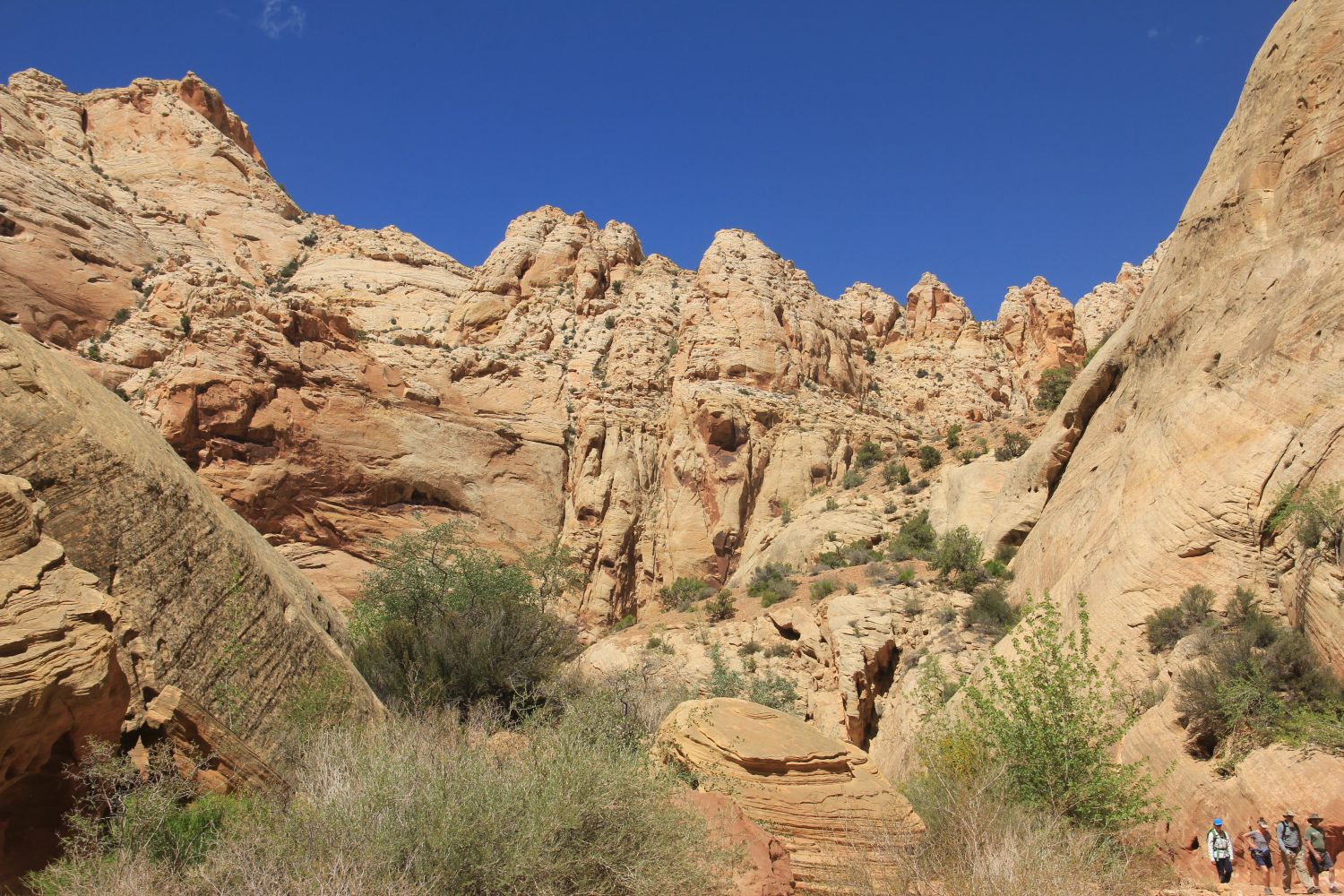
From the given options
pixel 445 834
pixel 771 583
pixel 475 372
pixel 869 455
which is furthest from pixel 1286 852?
pixel 475 372

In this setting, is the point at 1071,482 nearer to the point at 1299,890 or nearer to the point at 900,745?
the point at 900,745

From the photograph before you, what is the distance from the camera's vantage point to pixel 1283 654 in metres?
9.92

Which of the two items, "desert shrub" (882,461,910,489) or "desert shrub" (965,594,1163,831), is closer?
"desert shrub" (965,594,1163,831)

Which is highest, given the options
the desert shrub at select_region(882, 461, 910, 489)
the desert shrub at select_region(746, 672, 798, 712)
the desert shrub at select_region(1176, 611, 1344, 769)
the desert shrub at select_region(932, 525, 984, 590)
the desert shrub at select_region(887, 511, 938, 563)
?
the desert shrub at select_region(882, 461, 910, 489)

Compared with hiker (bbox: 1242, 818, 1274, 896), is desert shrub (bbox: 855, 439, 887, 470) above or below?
above

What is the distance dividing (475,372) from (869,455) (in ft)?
59.0

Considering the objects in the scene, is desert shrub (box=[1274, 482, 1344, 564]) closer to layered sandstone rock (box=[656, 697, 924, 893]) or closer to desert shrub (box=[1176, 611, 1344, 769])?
desert shrub (box=[1176, 611, 1344, 769])

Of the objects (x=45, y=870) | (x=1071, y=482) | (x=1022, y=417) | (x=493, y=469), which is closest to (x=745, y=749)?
(x=45, y=870)

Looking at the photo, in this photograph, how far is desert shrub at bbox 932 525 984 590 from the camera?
20344mm

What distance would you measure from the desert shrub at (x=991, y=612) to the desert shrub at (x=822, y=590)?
4.53m

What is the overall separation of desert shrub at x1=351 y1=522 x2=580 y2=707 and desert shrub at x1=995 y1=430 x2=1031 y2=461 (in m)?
17.9

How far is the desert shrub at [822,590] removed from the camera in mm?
22672

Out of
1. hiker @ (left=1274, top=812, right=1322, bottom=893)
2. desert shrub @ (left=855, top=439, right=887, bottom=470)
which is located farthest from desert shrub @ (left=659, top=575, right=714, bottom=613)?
hiker @ (left=1274, top=812, right=1322, bottom=893)

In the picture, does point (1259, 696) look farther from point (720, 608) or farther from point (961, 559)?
point (720, 608)
